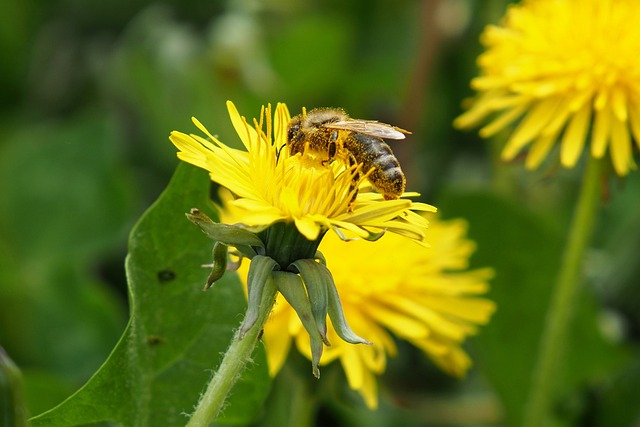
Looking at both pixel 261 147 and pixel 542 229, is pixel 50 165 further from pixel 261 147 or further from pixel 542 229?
pixel 261 147

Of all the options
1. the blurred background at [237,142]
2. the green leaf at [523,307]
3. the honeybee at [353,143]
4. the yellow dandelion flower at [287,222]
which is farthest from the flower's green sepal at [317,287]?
the green leaf at [523,307]

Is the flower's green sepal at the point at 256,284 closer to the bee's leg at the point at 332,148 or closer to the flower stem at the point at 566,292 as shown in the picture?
the bee's leg at the point at 332,148

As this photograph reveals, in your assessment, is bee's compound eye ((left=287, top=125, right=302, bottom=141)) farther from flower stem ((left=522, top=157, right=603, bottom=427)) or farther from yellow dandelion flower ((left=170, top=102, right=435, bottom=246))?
flower stem ((left=522, top=157, right=603, bottom=427))

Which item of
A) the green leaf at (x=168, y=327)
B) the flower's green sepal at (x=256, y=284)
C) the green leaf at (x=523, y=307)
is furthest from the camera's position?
the green leaf at (x=523, y=307)

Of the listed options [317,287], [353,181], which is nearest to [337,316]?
[317,287]

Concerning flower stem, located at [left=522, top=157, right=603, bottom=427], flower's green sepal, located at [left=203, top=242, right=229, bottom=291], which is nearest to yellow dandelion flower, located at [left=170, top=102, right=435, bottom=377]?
flower's green sepal, located at [left=203, top=242, right=229, bottom=291]

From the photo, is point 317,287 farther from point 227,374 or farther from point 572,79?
point 572,79

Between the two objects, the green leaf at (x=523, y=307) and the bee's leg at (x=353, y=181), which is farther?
the green leaf at (x=523, y=307)
